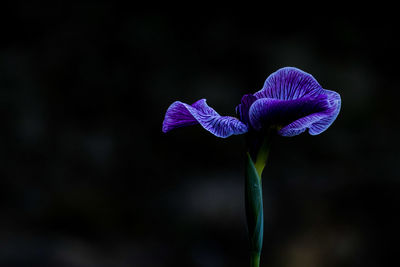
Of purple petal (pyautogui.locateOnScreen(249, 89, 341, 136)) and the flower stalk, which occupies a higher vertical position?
purple petal (pyautogui.locateOnScreen(249, 89, 341, 136))

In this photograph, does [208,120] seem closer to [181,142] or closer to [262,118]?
[262,118]

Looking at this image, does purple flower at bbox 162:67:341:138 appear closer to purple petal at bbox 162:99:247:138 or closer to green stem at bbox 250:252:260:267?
purple petal at bbox 162:99:247:138

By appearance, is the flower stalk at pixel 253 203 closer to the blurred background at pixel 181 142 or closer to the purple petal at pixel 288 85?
the purple petal at pixel 288 85

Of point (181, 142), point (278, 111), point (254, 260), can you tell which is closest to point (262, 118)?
point (278, 111)

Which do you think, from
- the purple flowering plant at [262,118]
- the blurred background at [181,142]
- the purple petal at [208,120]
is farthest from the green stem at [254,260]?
the blurred background at [181,142]

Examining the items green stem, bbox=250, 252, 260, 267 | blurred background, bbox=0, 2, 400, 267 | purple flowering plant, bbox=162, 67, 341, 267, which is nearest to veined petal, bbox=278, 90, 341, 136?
purple flowering plant, bbox=162, 67, 341, 267

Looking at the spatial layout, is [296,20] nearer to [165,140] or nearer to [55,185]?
[165,140]

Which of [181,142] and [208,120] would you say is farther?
[181,142]

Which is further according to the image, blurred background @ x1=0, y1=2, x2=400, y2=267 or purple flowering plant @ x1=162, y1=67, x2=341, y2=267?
blurred background @ x1=0, y1=2, x2=400, y2=267
